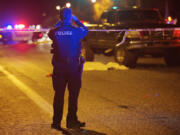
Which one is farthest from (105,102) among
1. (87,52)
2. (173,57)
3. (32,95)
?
(87,52)

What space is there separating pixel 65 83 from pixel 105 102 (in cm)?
195

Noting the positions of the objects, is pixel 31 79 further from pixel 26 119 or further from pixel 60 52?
pixel 60 52

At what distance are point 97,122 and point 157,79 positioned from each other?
4.73m

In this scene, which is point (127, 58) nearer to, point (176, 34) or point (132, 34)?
point (132, 34)

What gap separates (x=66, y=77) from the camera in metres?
5.38

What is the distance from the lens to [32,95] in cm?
795

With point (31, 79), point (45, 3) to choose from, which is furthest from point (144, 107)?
point (45, 3)

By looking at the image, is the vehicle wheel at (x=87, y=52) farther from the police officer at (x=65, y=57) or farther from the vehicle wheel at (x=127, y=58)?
the police officer at (x=65, y=57)

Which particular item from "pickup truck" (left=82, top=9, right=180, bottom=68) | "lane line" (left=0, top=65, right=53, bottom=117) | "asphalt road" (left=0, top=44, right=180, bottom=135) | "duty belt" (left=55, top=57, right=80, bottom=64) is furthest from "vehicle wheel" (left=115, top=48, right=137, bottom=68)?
"duty belt" (left=55, top=57, right=80, bottom=64)

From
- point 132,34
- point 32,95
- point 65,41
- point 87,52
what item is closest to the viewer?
point 65,41

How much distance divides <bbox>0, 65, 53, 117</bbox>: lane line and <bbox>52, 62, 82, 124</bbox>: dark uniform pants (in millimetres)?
804

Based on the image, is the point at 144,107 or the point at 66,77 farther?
the point at 144,107

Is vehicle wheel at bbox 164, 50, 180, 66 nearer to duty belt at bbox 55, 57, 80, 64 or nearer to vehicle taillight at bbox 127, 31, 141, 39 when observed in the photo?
vehicle taillight at bbox 127, 31, 141, 39

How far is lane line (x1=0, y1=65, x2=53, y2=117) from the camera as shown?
6795 mm
